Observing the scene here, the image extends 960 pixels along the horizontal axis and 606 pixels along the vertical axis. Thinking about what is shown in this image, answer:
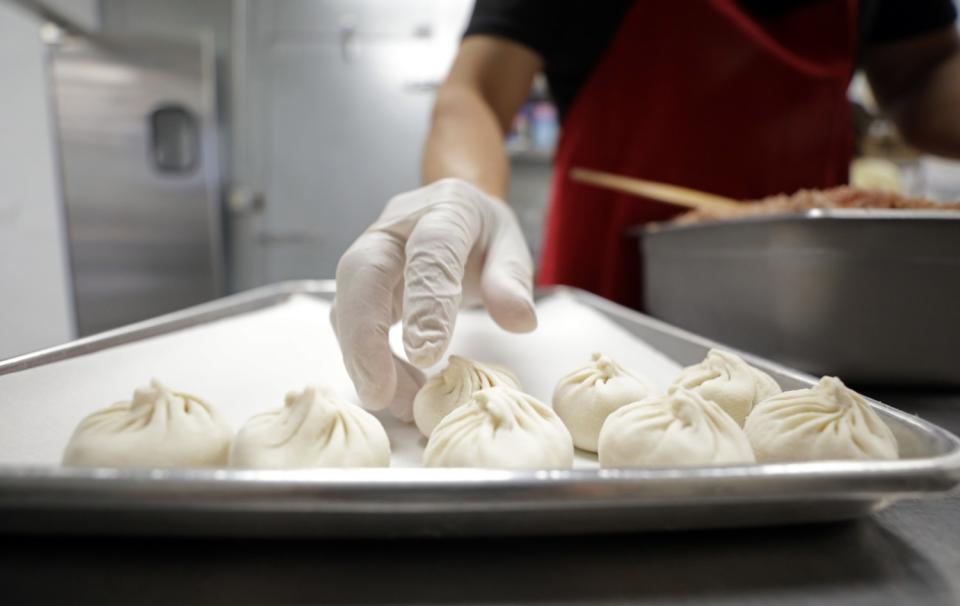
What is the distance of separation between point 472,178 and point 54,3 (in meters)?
3.77

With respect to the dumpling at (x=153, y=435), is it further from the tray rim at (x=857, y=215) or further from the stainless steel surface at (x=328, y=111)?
the stainless steel surface at (x=328, y=111)

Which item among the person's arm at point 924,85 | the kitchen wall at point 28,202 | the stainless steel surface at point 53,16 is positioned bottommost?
the kitchen wall at point 28,202

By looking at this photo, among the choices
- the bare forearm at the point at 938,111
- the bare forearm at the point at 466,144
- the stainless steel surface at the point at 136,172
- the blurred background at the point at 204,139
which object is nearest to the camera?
the bare forearm at the point at 466,144

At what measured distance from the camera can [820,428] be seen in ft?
2.11

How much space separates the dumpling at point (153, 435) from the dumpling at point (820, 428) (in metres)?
0.61

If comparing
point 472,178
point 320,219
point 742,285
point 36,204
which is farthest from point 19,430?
point 36,204

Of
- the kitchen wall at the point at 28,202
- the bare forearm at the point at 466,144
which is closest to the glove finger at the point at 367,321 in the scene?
the bare forearm at the point at 466,144

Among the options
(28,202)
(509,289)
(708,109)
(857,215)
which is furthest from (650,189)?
(28,202)

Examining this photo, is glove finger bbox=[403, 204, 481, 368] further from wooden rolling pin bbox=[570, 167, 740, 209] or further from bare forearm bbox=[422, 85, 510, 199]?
wooden rolling pin bbox=[570, 167, 740, 209]

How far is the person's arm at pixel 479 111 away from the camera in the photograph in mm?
1499

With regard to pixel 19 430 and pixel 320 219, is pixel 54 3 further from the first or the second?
pixel 19 430

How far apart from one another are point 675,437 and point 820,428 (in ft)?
0.54

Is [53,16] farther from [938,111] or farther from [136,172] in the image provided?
[938,111]

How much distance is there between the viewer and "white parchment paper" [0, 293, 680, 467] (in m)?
0.74
